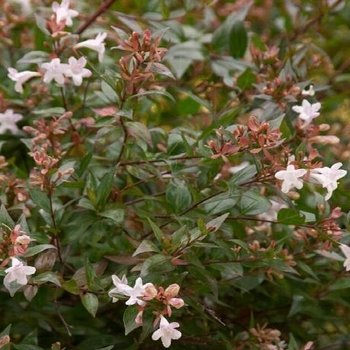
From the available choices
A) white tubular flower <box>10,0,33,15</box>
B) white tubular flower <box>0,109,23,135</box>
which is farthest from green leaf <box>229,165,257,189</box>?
white tubular flower <box>10,0,33,15</box>

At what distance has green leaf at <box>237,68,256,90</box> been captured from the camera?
170cm

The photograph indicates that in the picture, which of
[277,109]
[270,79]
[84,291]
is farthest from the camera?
[270,79]

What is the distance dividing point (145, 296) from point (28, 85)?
883mm

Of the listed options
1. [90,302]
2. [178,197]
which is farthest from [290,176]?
[90,302]

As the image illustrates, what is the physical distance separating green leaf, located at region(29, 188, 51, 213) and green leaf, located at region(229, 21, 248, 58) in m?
0.83

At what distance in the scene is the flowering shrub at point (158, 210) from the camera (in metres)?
1.26

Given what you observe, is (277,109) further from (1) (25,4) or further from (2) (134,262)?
(1) (25,4)

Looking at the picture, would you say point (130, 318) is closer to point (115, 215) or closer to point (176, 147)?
point (115, 215)

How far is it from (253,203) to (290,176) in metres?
0.19

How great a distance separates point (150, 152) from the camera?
5.15ft

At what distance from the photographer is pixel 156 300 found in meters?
1.17

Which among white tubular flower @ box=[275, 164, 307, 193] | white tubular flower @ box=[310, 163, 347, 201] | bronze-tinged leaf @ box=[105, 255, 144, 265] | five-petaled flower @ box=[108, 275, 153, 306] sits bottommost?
bronze-tinged leaf @ box=[105, 255, 144, 265]

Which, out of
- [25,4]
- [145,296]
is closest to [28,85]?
[25,4]

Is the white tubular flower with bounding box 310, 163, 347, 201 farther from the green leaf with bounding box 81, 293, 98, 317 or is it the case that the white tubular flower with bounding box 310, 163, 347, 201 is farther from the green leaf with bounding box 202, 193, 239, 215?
the green leaf with bounding box 81, 293, 98, 317
